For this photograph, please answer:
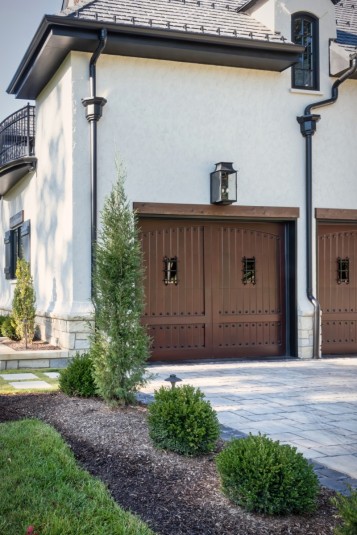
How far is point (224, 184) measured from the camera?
10.2 m

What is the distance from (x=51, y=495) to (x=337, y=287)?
882 cm

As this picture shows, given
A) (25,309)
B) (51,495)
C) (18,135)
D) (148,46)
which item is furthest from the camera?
(18,135)

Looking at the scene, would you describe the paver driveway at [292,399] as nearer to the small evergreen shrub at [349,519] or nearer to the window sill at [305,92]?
the small evergreen shrub at [349,519]

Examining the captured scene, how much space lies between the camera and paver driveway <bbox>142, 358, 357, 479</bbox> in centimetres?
518

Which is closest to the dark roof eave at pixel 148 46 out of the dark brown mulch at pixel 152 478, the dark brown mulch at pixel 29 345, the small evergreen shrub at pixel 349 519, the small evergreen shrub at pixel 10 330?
the small evergreen shrub at pixel 10 330

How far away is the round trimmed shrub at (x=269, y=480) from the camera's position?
3525 mm

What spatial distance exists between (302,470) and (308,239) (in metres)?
7.76

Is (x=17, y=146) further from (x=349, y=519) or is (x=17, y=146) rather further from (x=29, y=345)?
(x=349, y=519)

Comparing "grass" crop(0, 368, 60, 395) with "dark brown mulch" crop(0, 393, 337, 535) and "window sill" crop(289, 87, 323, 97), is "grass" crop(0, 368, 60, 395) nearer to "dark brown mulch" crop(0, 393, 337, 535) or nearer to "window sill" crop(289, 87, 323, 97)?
"dark brown mulch" crop(0, 393, 337, 535)

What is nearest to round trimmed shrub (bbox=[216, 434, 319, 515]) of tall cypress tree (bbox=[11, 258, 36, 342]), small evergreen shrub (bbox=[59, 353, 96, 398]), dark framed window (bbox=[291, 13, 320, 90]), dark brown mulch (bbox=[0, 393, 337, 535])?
dark brown mulch (bbox=[0, 393, 337, 535])

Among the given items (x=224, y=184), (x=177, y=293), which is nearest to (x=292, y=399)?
(x=177, y=293)

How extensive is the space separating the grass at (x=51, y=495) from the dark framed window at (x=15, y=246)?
9.07m

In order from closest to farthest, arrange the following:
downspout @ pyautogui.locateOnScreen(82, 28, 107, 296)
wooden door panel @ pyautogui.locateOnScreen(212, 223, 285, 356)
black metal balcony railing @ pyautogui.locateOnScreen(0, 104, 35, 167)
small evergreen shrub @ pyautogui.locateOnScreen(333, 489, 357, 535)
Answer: small evergreen shrub @ pyautogui.locateOnScreen(333, 489, 357, 535), downspout @ pyautogui.locateOnScreen(82, 28, 107, 296), wooden door panel @ pyautogui.locateOnScreen(212, 223, 285, 356), black metal balcony railing @ pyautogui.locateOnScreen(0, 104, 35, 167)

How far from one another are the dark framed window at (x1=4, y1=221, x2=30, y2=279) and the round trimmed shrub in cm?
1033
